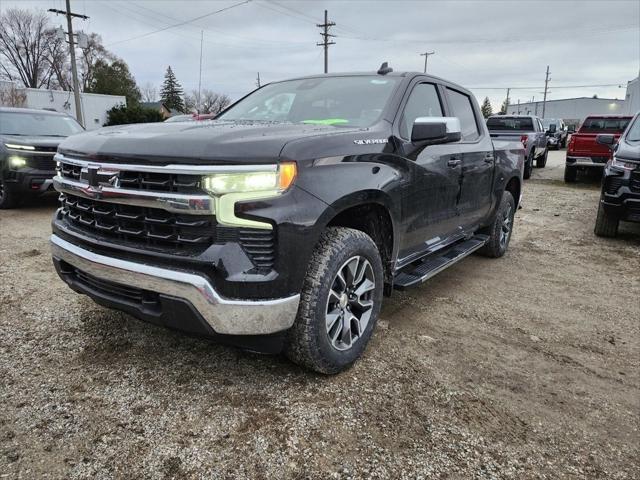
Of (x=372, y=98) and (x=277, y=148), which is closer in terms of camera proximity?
(x=277, y=148)

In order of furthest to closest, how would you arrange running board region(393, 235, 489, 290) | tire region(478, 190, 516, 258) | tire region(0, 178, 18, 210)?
tire region(0, 178, 18, 210) < tire region(478, 190, 516, 258) < running board region(393, 235, 489, 290)

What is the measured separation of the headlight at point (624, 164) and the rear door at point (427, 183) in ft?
10.5

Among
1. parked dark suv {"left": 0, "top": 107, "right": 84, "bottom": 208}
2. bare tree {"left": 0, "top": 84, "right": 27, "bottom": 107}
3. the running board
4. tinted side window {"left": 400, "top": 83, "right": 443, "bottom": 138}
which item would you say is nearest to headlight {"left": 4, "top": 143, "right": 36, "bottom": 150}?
parked dark suv {"left": 0, "top": 107, "right": 84, "bottom": 208}

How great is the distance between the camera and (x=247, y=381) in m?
2.69

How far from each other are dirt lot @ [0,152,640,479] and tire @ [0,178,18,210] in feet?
12.5

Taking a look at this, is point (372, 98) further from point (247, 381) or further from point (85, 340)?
point (85, 340)

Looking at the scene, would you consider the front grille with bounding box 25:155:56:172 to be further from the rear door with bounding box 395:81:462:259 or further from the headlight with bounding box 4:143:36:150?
the rear door with bounding box 395:81:462:259

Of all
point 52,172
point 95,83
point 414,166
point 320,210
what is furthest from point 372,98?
point 95,83

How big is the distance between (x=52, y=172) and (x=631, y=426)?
7.62 metres

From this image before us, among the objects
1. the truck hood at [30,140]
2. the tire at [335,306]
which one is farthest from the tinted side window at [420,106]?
the truck hood at [30,140]

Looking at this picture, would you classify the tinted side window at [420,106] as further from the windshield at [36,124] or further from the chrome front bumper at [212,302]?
the windshield at [36,124]

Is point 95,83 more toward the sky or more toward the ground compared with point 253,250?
more toward the sky

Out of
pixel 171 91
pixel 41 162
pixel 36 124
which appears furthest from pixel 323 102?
pixel 171 91

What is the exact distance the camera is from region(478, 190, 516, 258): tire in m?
5.29
